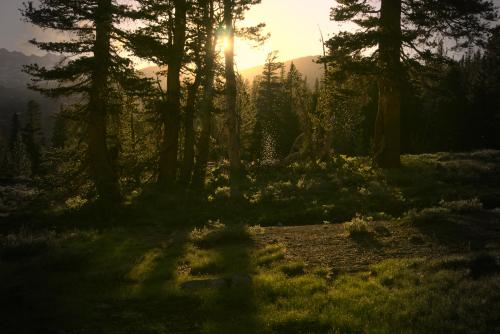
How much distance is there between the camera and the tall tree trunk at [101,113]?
1689 cm

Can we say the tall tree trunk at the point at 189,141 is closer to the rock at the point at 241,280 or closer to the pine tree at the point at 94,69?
the pine tree at the point at 94,69

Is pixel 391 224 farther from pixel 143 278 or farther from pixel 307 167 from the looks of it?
pixel 307 167

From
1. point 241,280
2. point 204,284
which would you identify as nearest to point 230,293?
point 241,280

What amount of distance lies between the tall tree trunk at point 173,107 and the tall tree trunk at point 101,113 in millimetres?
3556

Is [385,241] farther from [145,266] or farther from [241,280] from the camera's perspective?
[145,266]

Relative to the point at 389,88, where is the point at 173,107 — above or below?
below

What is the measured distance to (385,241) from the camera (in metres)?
10.7

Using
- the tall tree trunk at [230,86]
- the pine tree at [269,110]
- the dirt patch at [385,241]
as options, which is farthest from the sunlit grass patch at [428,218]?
the pine tree at [269,110]

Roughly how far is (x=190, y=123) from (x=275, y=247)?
553 inches

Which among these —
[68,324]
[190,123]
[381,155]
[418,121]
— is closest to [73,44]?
[190,123]

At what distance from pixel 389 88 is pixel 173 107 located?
9.98 meters

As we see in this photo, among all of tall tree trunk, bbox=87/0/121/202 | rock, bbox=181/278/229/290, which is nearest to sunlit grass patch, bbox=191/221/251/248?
rock, bbox=181/278/229/290

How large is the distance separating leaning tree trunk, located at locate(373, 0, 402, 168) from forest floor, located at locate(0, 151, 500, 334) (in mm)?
4780

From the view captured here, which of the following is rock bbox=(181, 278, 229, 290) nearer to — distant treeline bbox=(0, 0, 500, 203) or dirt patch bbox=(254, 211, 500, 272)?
dirt patch bbox=(254, 211, 500, 272)
